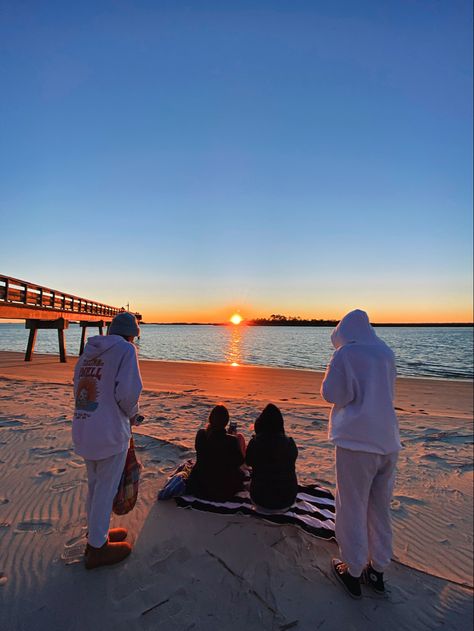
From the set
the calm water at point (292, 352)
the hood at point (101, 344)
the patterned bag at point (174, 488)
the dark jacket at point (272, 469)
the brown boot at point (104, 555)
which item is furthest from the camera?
the calm water at point (292, 352)

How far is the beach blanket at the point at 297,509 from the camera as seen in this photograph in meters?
3.28

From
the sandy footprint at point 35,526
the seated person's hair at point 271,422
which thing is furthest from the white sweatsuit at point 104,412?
the seated person's hair at point 271,422

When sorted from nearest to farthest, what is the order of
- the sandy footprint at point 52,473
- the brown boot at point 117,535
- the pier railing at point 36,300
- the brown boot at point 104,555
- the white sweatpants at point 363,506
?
the white sweatpants at point 363,506 < the brown boot at point 104,555 < the brown boot at point 117,535 < the sandy footprint at point 52,473 < the pier railing at point 36,300

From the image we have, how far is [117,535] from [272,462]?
5.11ft

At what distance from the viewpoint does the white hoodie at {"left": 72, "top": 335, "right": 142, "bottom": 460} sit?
2521 millimetres

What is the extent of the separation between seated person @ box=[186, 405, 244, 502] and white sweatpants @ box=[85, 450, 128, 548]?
38.7 inches

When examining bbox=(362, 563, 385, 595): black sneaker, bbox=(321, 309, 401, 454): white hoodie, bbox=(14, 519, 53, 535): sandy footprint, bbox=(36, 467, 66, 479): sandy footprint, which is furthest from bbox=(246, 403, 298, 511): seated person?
bbox=(36, 467, 66, 479): sandy footprint

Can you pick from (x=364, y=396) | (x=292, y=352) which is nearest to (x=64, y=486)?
(x=364, y=396)

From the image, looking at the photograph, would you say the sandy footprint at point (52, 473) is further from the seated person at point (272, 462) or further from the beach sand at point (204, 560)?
the seated person at point (272, 462)

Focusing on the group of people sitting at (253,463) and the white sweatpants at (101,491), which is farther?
the group of people sitting at (253,463)

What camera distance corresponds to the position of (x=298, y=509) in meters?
3.50

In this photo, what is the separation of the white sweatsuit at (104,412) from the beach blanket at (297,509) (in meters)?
1.19

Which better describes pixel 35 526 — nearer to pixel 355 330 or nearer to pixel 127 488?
pixel 127 488

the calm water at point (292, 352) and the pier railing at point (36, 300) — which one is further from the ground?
the pier railing at point (36, 300)
